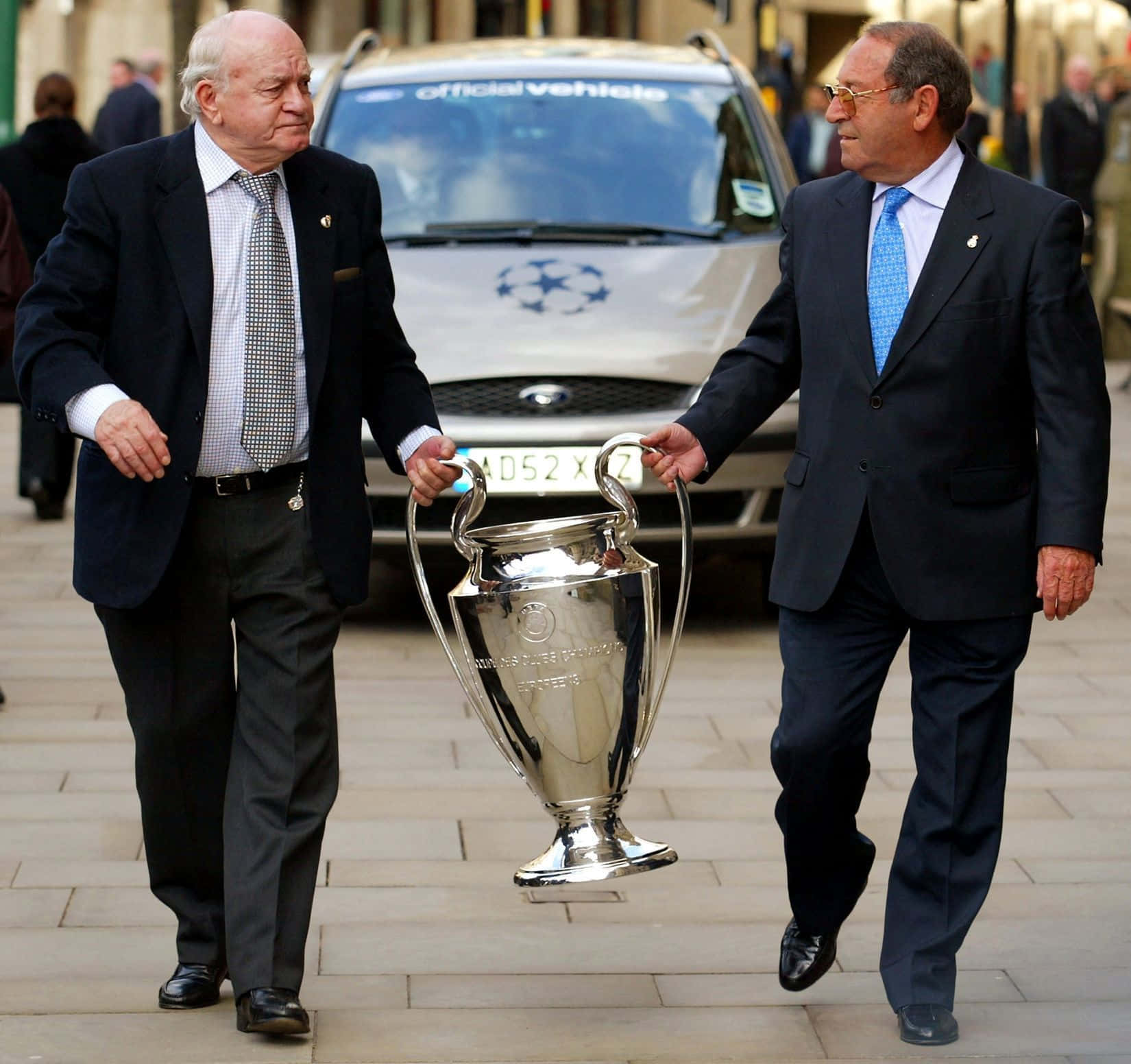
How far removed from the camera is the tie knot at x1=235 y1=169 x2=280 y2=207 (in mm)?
4156

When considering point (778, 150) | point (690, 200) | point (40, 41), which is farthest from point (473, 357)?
point (40, 41)

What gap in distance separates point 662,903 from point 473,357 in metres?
2.79

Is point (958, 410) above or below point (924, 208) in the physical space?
below

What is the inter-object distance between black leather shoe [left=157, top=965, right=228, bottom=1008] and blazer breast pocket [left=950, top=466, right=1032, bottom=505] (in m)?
1.59

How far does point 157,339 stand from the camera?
4.09 meters

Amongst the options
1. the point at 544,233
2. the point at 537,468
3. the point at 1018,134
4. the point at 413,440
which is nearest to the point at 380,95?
the point at 544,233

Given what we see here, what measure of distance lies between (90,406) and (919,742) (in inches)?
61.5

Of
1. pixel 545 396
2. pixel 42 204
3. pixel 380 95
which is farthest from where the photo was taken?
pixel 42 204

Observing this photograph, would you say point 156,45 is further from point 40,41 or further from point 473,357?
point 473,357

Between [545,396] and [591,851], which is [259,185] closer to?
[591,851]

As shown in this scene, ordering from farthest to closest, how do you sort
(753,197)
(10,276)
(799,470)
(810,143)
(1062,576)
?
(810,143)
(753,197)
(10,276)
(799,470)
(1062,576)

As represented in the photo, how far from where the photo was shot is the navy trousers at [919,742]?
13.8 ft

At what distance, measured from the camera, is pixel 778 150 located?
877cm

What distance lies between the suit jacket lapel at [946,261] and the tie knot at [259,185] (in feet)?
3.65
